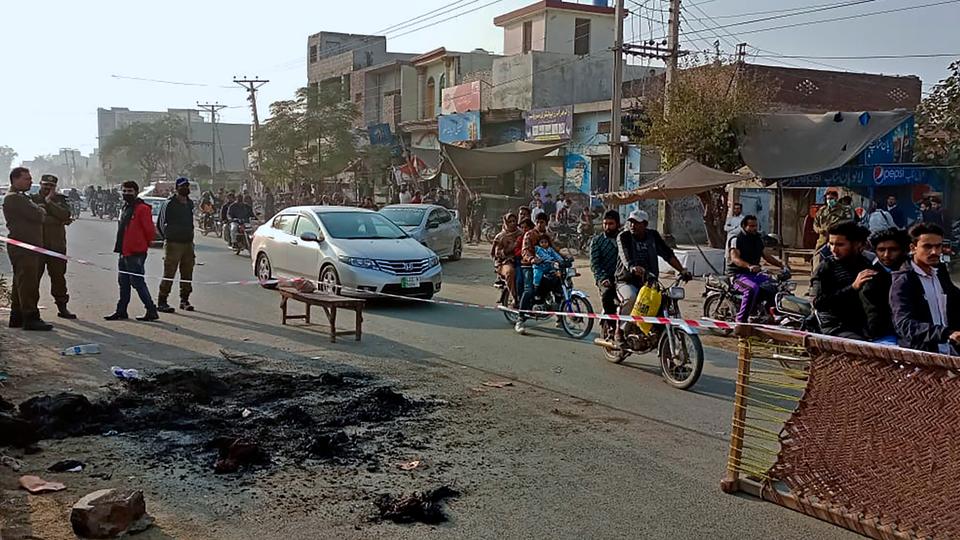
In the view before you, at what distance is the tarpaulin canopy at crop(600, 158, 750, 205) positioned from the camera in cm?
1697

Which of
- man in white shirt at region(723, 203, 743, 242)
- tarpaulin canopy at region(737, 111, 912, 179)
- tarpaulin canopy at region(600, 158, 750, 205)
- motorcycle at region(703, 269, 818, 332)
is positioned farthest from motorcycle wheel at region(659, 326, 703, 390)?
tarpaulin canopy at region(737, 111, 912, 179)

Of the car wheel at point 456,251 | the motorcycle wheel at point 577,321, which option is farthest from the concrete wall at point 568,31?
the motorcycle wheel at point 577,321

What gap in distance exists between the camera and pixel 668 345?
27.0ft

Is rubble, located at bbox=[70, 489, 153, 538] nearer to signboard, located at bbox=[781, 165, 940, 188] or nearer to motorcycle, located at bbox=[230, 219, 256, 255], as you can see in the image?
signboard, located at bbox=[781, 165, 940, 188]

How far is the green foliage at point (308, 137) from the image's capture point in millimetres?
37844

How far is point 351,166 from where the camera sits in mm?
40656

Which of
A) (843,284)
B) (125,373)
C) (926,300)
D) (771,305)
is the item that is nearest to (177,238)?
(125,373)

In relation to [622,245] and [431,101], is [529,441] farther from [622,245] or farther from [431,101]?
[431,101]

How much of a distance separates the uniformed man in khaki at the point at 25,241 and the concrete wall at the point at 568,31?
3395 cm

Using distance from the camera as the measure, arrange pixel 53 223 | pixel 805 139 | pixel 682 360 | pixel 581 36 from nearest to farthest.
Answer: pixel 682 360, pixel 53 223, pixel 805 139, pixel 581 36

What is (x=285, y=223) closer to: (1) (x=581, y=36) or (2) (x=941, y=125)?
(2) (x=941, y=125)

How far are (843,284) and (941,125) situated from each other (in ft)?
49.9

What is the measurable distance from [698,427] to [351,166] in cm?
3540

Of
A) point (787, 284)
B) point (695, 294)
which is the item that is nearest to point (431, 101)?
point (695, 294)
